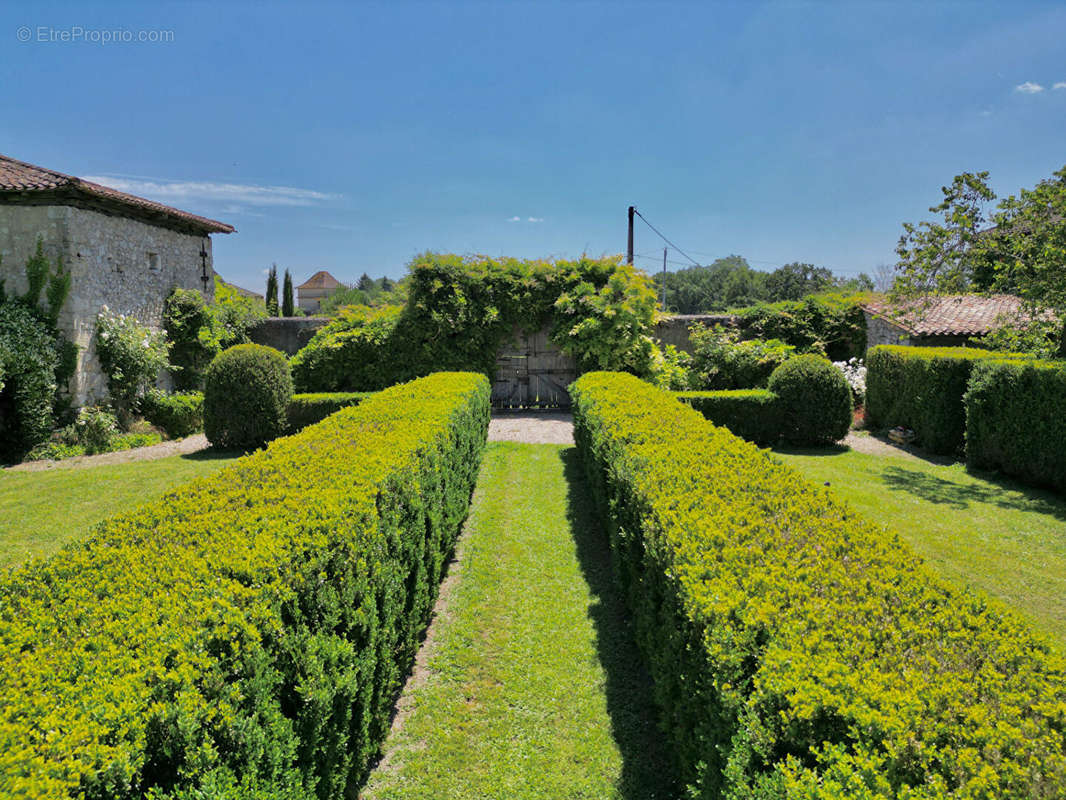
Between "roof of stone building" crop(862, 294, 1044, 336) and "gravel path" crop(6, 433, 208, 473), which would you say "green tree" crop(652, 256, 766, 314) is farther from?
"gravel path" crop(6, 433, 208, 473)

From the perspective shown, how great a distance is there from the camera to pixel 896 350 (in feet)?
41.4

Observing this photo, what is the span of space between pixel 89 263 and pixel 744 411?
45.9 ft

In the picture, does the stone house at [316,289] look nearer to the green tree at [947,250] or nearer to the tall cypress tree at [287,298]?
the tall cypress tree at [287,298]

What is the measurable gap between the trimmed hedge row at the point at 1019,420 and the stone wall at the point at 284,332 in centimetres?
1592

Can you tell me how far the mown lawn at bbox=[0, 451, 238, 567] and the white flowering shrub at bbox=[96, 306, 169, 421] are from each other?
3096 millimetres

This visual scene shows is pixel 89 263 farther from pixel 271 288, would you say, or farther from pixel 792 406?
pixel 271 288

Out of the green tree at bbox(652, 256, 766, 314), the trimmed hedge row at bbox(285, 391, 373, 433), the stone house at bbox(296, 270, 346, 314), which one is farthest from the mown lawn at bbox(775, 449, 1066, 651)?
the stone house at bbox(296, 270, 346, 314)

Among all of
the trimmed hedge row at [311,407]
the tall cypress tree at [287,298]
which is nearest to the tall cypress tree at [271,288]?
the tall cypress tree at [287,298]

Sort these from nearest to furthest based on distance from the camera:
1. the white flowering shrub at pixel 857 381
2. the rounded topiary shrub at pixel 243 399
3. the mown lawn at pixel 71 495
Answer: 1. the mown lawn at pixel 71 495
2. the rounded topiary shrub at pixel 243 399
3. the white flowering shrub at pixel 857 381

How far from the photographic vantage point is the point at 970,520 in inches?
295

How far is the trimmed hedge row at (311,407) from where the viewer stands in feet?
39.3

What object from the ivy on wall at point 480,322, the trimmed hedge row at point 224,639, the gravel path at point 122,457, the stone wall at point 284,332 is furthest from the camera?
the stone wall at point 284,332

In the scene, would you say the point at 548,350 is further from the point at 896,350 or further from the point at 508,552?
the point at 508,552

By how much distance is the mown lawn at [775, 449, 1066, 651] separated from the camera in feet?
18.2
